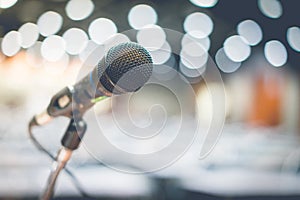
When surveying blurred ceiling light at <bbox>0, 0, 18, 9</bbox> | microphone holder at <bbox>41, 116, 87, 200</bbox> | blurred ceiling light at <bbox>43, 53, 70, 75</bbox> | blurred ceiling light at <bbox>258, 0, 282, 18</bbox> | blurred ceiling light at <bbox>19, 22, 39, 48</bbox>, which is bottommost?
blurred ceiling light at <bbox>43, 53, 70, 75</bbox>

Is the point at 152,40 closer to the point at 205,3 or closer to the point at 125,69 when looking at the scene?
the point at 125,69

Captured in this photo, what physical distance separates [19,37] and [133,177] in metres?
1.63

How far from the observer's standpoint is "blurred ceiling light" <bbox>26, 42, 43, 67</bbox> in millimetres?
4212

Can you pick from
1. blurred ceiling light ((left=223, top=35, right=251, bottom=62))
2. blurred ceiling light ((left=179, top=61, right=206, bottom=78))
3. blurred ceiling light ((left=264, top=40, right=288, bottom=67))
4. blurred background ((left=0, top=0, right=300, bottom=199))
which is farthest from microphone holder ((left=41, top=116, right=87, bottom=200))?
blurred ceiling light ((left=223, top=35, right=251, bottom=62))

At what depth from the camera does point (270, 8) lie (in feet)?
11.2

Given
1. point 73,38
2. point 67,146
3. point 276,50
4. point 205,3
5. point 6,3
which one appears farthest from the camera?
point 276,50

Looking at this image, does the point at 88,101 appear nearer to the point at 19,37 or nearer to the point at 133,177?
the point at 133,177

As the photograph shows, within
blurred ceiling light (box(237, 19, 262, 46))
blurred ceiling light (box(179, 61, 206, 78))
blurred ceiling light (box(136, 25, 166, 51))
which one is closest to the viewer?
blurred ceiling light (box(136, 25, 166, 51))

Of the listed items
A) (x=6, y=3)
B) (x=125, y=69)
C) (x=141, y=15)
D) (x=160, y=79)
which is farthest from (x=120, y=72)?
(x=141, y=15)

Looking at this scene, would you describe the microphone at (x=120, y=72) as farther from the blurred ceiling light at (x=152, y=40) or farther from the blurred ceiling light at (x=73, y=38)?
the blurred ceiling light at (x=73, y=38)

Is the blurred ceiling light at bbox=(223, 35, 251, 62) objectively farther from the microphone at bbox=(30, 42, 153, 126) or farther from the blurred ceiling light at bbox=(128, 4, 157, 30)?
the microphone at bbox=(30, 42, 153, 126)

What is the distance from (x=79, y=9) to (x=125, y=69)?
3351mm

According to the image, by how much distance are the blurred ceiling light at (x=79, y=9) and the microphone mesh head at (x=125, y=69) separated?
3.19 m

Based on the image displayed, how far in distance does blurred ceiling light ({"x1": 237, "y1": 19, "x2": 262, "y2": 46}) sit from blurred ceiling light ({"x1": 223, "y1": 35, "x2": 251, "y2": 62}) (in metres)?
0.25
